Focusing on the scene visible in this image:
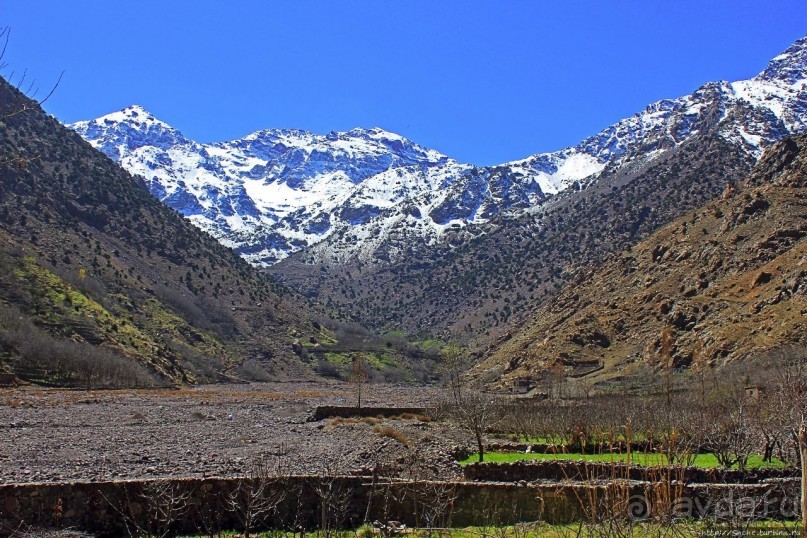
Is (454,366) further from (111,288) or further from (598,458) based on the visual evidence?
(111,288)

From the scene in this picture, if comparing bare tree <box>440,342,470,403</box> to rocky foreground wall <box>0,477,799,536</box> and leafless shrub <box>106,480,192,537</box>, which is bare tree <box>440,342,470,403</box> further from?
leafless shrub <box>106,480,192,537</box>

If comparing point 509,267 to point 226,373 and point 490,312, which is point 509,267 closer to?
point 490,312

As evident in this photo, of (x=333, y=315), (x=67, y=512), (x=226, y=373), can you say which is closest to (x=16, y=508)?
(x=67, y=512)

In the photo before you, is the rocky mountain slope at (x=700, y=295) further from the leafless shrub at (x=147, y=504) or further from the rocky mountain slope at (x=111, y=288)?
the leafless shrub at (x=147, y=504)

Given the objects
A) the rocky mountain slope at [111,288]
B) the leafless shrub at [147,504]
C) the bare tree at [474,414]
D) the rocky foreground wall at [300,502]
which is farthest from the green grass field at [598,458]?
the rocky mountain slope at [111,288]

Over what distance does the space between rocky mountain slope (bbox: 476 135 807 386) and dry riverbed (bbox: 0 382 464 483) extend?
3240 cm

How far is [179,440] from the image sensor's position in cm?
3197

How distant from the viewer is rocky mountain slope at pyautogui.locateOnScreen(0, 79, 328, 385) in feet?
250

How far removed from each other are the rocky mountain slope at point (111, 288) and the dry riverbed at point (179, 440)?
19554 millimetres

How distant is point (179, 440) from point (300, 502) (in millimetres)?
17944

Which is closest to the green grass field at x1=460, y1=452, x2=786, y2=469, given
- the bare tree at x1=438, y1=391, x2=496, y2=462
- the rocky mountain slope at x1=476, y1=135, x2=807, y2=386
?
the bare tree at x1=438, y1=391, x2=496, y2=462

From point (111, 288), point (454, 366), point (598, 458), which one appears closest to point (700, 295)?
point (454, 366)

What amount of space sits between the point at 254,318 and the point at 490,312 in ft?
202

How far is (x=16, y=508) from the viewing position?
14.7 m
